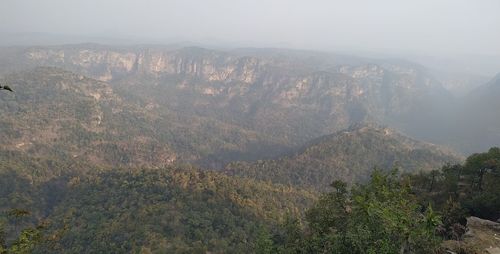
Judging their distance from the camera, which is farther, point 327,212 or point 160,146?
point 160,146

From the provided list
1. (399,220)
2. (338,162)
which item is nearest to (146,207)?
(399,220)

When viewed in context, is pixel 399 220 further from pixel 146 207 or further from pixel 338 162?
pixel 338 162

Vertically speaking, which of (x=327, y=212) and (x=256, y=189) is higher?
(x=327, y=212)

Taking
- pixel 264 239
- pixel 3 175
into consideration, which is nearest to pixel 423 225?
pixel 264 239

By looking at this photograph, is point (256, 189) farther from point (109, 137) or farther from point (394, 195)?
point (109, 137)

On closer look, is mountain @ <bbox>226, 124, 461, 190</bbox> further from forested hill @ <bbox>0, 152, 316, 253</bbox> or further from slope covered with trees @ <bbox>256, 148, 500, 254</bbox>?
slope covered with trees @ <bbox>256, 148, 500, 254</bbox>

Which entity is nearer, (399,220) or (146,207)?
(399,220)

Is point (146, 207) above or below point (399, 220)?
below

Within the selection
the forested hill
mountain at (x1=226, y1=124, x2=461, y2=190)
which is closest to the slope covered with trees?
the forested hill
